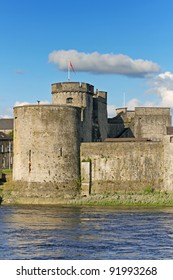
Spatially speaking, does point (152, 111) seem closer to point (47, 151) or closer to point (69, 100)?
point (69, 100)

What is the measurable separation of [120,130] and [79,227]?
3103cm

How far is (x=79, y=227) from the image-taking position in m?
32.8

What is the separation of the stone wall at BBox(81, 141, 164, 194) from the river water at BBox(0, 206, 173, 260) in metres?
5.43

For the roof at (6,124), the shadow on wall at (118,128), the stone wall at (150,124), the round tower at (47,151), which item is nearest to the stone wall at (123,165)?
the round tower at (47,151)

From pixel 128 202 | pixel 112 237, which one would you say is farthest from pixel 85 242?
pixel 128 202

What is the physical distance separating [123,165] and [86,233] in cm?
1785

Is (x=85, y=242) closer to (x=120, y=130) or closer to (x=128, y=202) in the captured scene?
(x=128, y=202)

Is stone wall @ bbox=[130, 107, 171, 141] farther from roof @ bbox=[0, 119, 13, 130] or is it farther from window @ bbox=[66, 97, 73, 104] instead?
roof @ bbox=[0, 119, 13, 130]

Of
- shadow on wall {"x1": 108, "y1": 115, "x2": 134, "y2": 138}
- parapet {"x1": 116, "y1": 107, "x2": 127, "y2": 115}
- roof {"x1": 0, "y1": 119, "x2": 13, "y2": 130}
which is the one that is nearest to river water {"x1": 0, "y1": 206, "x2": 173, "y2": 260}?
shadow on wall {"x1": 108, "y1": 115, "x2": 134, "y2": 138}

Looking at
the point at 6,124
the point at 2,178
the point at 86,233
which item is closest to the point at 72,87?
the point at 2,178

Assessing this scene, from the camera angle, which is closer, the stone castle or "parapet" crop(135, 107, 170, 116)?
the stone castle

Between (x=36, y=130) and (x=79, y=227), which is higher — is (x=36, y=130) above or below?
above

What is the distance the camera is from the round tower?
47.2 metres
